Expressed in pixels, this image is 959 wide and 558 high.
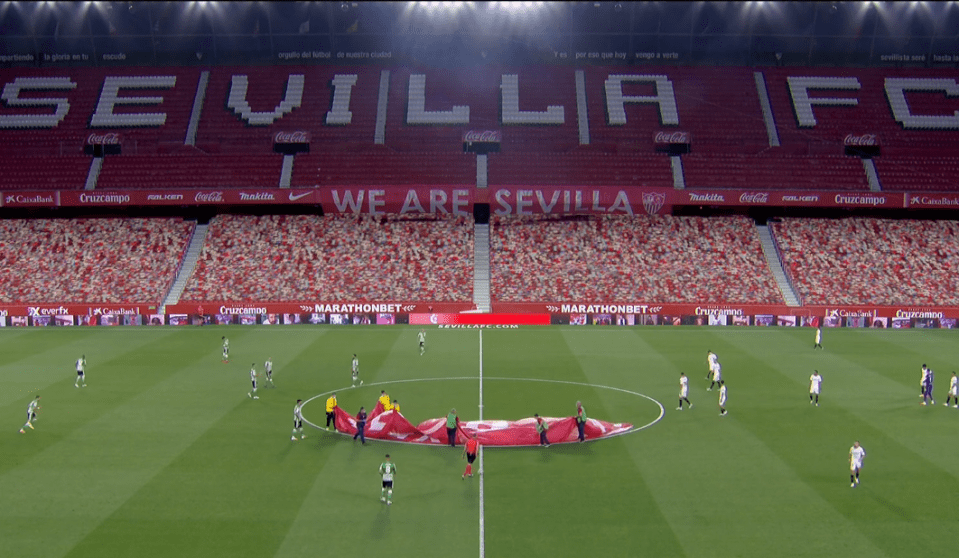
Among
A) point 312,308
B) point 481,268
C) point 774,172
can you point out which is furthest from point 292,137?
point 774,172

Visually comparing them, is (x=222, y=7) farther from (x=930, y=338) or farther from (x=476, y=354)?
(x=930, y=338)

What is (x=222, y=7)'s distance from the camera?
69125 millimetres

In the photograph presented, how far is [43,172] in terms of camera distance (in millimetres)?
60781

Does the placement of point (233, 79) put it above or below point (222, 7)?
below

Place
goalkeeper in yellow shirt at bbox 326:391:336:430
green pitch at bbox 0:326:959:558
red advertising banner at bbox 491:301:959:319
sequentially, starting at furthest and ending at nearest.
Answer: red advertising banner at bbox 491:301:959:319, goalkeeper in yellow shirt at bbox 326:391:336:430, green pitch at bbox 0:326:959:558

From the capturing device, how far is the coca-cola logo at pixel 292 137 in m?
64.1

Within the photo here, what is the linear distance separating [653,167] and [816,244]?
13.3m

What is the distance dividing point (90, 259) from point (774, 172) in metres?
51.1

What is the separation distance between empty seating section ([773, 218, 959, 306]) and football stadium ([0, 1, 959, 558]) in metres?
0.30

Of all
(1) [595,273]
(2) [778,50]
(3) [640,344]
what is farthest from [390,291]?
(2) [778,50]

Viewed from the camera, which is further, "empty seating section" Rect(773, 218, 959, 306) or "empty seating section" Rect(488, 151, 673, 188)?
"empty seating section" Rect(488, 151, 673, 188)

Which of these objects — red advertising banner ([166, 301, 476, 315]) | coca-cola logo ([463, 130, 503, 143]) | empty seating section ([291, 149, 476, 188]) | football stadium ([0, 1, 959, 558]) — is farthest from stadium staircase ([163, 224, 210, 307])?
coca-cola logo ([463, 130, 503, 143])

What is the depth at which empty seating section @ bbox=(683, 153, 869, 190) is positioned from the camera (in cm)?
5997

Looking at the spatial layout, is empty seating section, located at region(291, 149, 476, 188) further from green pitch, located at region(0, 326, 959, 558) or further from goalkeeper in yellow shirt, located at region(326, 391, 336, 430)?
goalkeeper in yellow shirt, located at region(326, 391, 336, 430)
